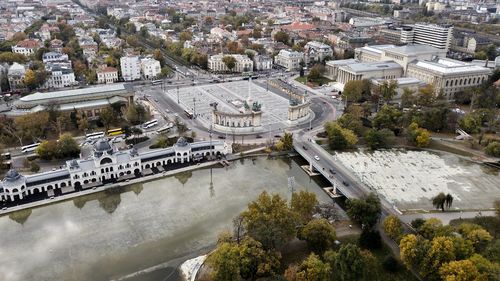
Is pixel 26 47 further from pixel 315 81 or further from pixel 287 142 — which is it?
pixel 287 142

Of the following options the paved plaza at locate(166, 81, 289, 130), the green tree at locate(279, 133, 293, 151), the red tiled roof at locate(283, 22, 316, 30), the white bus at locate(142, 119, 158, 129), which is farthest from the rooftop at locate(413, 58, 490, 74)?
the red tiled roof at locate(283, 22, 316, 30)

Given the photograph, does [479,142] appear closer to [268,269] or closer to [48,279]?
[268,269]

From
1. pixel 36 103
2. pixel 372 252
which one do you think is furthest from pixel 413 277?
pixel 36 103

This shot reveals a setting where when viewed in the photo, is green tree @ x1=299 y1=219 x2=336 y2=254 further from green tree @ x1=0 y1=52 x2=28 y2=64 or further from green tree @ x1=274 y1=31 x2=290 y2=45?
green tree @ x1=274 y1=31 x2=290 y2=45

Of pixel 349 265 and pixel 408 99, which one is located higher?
pixel 408 99

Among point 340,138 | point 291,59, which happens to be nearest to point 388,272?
point 340,138

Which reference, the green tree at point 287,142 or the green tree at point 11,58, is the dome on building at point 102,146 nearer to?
the green tree at point 287,142
